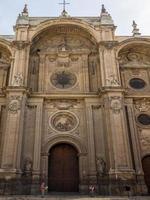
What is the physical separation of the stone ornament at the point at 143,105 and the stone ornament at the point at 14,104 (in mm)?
9352

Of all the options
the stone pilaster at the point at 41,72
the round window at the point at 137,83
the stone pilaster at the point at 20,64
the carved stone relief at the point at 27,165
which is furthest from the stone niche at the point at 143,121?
the stone pilaster at the point at 20,64

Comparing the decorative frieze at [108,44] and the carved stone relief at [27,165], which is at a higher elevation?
the decorative frieze at [108,44]

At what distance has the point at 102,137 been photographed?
62.9ft

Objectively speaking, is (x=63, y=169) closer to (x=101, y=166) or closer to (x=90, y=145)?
(x=90, y=145)

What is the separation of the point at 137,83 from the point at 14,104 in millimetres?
10578

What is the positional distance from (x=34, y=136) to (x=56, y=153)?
207 centimetres

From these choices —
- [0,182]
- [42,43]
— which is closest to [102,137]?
[0,182]

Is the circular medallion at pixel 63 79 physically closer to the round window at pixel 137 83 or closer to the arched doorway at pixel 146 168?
the round window at pixel 137 83

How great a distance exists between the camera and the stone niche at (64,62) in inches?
858

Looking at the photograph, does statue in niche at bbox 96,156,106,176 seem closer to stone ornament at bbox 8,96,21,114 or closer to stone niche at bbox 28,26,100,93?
stone niche at bbox 28,26,100,93

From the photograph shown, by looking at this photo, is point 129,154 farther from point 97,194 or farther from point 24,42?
point 24,42

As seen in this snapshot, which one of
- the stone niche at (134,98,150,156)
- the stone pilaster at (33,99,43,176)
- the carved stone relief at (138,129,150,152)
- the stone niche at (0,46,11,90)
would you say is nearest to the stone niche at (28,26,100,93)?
the stone pilaster at (33,99,43,176)

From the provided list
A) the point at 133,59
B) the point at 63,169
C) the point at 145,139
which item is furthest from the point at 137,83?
the point at 63,169

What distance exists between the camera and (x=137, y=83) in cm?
2244
